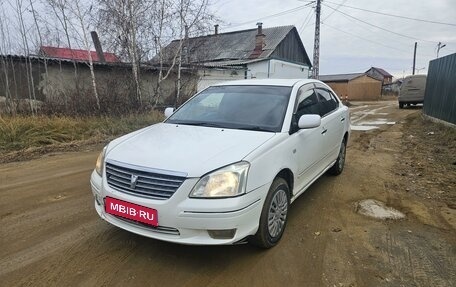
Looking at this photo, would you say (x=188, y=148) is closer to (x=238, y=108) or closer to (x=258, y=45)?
(x=238, y=108)

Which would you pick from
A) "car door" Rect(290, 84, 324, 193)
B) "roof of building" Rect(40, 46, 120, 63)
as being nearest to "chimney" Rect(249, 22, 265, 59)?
"roof of building" Rect(40, 46, 120, 63)

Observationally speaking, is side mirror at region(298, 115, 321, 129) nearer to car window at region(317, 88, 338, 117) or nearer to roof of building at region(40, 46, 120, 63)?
car window at region(317, 88, 338, 117)

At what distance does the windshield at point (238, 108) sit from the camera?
373 centimetres

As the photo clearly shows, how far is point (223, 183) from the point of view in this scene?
2.74 metres

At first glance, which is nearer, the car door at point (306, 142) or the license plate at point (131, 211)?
the license plate at point (131, 211)

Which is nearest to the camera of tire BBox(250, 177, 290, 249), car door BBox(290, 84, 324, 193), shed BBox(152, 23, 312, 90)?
tire BBox(250, 177, 290, 249)

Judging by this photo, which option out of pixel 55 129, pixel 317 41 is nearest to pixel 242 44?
pixel 317 41

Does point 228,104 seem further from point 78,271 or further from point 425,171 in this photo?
point 425,171

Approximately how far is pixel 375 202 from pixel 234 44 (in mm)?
27081

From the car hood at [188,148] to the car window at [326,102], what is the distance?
1834mm

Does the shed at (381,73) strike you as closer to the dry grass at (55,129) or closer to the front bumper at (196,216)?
the dry grass at (55,129)

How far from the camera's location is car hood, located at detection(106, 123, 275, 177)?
2793mm

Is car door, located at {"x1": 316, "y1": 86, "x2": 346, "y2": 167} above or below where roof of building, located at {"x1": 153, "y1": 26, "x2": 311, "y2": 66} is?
below

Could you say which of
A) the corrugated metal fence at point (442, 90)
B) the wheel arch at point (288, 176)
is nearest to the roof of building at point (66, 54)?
the wheel arch at point (288, 176)
